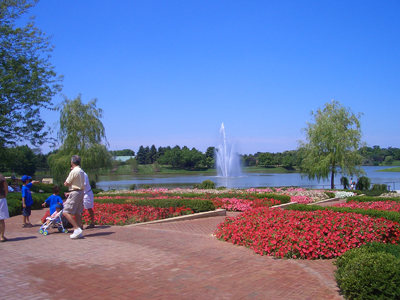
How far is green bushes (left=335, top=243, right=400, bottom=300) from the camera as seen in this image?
162 inches

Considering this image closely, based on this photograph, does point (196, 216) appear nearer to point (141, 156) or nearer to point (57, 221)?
point (57, 221)

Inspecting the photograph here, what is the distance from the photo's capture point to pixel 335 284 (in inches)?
194

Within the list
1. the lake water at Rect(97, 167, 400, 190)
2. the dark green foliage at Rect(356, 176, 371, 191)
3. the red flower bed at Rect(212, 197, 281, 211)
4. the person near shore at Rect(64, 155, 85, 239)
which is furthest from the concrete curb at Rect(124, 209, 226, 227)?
the dark green foliage at Rect(356, 176, 371, 191)

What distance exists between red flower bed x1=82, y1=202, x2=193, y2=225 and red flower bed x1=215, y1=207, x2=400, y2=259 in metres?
3.21

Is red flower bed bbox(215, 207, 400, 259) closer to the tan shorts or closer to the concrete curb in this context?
the concrete curb

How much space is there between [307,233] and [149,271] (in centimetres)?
309

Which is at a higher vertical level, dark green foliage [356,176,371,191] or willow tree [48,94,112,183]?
willow tree [48,94,112,183]

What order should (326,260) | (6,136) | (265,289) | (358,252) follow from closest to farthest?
(265,289) < (358,252) < (326,260) < (6,136)

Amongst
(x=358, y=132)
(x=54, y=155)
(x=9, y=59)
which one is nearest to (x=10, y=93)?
(x=9, y=59)

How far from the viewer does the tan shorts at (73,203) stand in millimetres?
7418

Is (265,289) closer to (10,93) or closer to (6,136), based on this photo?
(10,93)

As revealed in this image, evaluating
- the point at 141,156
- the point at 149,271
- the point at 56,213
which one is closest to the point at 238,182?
the point at 56,213

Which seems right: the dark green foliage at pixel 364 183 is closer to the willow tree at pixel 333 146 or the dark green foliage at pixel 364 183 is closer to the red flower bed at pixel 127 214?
the willow tree at pixel 333 146

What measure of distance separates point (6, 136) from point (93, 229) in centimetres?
1786
